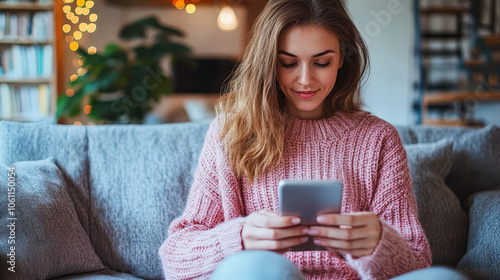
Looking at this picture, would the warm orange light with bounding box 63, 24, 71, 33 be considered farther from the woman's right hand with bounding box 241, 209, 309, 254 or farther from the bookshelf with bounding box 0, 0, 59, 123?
the woman's right hand with bounding box 241, 209, 309, 254

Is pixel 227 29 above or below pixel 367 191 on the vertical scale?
above

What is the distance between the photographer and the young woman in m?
1.14

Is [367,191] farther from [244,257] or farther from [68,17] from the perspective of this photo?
[68,17]

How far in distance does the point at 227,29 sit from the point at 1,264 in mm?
5076

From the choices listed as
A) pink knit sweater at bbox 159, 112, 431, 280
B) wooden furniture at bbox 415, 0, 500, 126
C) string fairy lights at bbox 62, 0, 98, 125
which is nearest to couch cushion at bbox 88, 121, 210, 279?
pink knit sweater at bbox 159, 112, 431, 280

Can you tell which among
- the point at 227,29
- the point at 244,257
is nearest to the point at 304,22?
the point at 244,257

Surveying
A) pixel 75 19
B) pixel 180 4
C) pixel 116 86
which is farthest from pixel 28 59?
pixel 180 4

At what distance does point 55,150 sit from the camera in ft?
4.95

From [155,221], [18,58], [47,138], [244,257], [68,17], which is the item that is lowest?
[155,221]

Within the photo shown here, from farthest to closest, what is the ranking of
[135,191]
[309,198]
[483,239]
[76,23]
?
[76,23] < [135,191] < [483,239] < [309,198]

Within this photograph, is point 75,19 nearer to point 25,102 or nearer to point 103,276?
point 25,102

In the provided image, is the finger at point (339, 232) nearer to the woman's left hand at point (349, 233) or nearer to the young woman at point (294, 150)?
the woman's left hand at point (349, 233)

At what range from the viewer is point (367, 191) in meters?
1.19

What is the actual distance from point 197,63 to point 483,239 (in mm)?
2391
